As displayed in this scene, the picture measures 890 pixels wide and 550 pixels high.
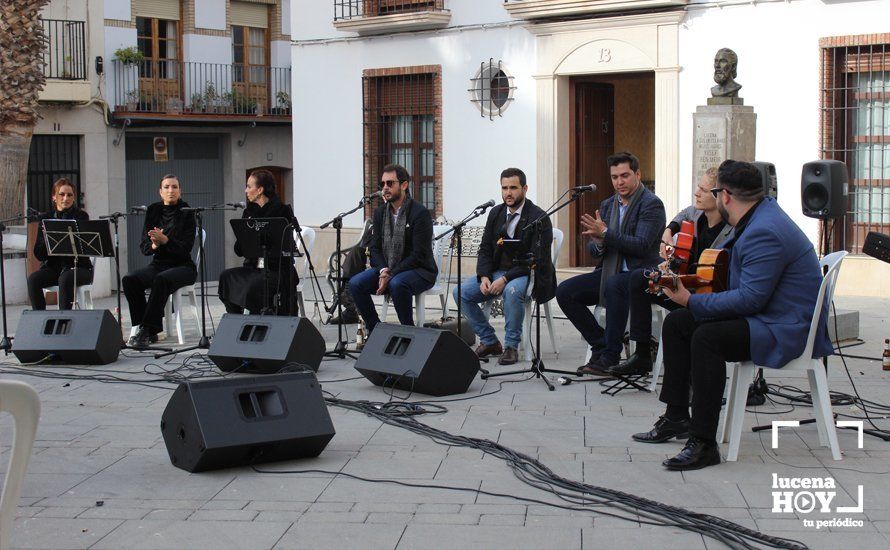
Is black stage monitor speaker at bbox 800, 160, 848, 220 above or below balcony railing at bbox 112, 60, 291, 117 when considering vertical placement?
below

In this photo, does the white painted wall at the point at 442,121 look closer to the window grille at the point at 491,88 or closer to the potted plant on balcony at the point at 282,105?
the window grille at the point at 491,88

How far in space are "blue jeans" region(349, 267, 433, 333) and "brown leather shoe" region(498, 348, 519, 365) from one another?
85cm

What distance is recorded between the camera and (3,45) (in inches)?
635

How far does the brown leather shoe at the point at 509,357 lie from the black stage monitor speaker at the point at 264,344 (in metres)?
1.30

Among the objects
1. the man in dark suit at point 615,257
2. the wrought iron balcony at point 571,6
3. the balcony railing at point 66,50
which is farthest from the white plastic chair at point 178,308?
the balcony railing at point 66,50

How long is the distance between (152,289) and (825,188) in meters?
5.29

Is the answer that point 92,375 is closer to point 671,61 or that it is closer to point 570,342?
point 570,342

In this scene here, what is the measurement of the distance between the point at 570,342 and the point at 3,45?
9.68 meters

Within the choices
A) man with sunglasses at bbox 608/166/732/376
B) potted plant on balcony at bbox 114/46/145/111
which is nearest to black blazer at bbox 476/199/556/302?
man with sunglasses at bbox 608/166/732/376

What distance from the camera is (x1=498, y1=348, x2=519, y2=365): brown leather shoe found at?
888 cm

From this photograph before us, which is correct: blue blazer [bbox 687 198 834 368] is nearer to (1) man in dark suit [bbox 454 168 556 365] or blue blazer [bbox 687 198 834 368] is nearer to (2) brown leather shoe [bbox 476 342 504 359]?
(1) man in dark suit [bbox 454 168 556 365]

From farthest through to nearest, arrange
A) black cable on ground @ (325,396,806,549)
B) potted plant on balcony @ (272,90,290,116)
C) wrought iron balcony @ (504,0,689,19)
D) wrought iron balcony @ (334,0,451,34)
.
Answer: potted plant on balcony @ (272,90,290,116), wrought iron balcony @ (334,0,451,34), wrought iron balcony @ (504,0,689,19), black cable on ground @ (325,396,806,549)

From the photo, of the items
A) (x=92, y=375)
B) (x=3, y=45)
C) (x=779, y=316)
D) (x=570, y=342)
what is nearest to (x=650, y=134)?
(x=570, y=342)

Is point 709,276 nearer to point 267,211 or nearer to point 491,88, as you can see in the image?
point 267,211
